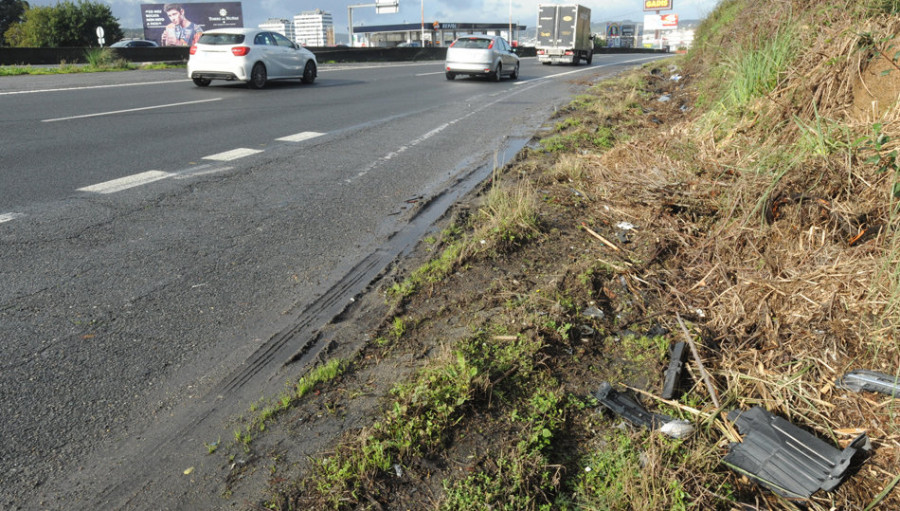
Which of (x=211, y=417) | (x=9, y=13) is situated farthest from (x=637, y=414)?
(x=9, y=13)

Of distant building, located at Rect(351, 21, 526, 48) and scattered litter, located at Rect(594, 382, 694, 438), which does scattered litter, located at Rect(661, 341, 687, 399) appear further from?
distant building, located at Rect(351, 21, 526, 48)

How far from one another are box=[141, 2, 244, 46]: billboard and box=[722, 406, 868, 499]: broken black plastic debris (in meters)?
97.2

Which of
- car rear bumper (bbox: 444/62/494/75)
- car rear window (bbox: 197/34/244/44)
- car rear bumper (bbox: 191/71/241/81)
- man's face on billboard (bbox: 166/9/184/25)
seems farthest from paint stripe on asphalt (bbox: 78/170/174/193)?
man's face on billboard (bbox: 166/9/184/25)

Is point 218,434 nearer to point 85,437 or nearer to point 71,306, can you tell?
point 85,437

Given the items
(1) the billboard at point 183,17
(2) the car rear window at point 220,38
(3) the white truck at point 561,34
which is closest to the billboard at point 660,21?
(1) the billboard at point 183,17

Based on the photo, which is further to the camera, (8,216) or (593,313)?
(8,216)

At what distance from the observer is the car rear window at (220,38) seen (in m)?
15.9

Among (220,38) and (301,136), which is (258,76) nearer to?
(220,38)

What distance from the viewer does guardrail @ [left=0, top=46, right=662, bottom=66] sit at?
79.9 ft

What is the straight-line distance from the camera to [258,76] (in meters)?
16.3

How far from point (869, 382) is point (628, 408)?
1.01 metres

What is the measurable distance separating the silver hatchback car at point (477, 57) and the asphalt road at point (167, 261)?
11.6 meters

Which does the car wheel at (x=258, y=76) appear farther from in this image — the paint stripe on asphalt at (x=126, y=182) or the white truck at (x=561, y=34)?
the white truck at (x=561, y=34)

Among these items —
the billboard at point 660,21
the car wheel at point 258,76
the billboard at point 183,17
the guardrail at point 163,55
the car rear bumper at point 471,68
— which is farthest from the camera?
the billboard at point 660,21
